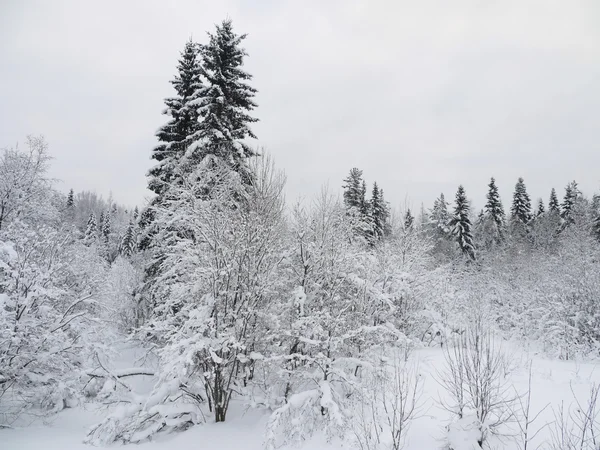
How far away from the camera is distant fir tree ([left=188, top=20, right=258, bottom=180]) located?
14281 mm

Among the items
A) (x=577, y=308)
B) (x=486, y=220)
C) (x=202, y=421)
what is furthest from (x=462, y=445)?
(x=486, y=220)

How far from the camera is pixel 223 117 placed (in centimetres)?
1485

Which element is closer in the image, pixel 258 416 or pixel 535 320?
pixel 258 416

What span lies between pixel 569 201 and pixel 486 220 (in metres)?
12.2

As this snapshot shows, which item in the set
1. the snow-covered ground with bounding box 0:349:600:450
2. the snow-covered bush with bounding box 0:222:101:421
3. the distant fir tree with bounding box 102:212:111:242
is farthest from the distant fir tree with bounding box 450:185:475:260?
the distant fir tree with bounding box 102:212:111:242

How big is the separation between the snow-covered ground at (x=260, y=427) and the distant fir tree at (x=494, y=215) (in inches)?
1402

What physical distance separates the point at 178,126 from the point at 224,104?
290 centimetres

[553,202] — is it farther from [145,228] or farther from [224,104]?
[145,228]

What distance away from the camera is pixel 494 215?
4366 cm

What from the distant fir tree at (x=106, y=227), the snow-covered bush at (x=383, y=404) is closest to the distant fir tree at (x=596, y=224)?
the snow-covered bush at (x=383, y=404)

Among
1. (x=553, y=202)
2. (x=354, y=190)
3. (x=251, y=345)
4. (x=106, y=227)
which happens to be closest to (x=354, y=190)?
(x=354, y=190)

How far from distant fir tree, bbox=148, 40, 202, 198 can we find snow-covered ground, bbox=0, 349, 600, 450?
30.0ft

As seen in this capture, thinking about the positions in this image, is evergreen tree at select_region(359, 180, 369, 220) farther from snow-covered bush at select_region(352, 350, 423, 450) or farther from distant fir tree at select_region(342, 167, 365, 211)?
snow-covered bush at select_region(352, 350, 423, 450)

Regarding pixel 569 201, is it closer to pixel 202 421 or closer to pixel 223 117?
pixel 223 117
